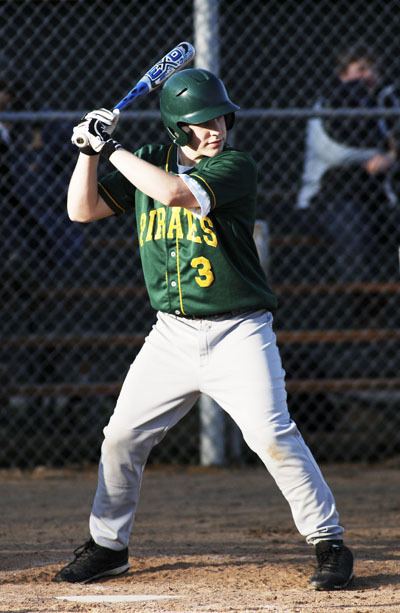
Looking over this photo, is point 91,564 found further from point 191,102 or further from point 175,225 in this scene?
point 191,102

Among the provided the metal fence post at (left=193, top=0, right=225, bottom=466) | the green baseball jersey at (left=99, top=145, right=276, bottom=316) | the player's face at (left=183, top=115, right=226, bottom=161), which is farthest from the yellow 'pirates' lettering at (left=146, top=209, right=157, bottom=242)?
the metal fence post at (left=193, top=0, right=225, bottom=466)

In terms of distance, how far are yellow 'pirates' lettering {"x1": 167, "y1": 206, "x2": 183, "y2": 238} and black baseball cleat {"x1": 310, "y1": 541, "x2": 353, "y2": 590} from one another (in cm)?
114

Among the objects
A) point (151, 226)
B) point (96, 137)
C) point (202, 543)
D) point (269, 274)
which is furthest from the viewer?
point (269, 274)

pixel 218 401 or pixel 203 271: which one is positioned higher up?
pixel 203 271

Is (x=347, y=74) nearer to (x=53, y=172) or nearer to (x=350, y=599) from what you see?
(x=53, y=172)

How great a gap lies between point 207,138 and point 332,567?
1.49m

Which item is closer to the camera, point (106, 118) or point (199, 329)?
point (106, 118)

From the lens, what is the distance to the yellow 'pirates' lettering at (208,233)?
3670 mm

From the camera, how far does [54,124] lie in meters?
6.78

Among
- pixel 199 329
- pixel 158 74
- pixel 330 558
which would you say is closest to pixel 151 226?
pixel 199 329

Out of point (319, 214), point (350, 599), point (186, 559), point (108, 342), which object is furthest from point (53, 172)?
point (350, 599)

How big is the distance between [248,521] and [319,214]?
281 centimetres

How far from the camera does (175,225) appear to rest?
3723 mm

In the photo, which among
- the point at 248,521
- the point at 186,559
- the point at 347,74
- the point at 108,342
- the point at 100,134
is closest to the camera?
the point at 100,134
